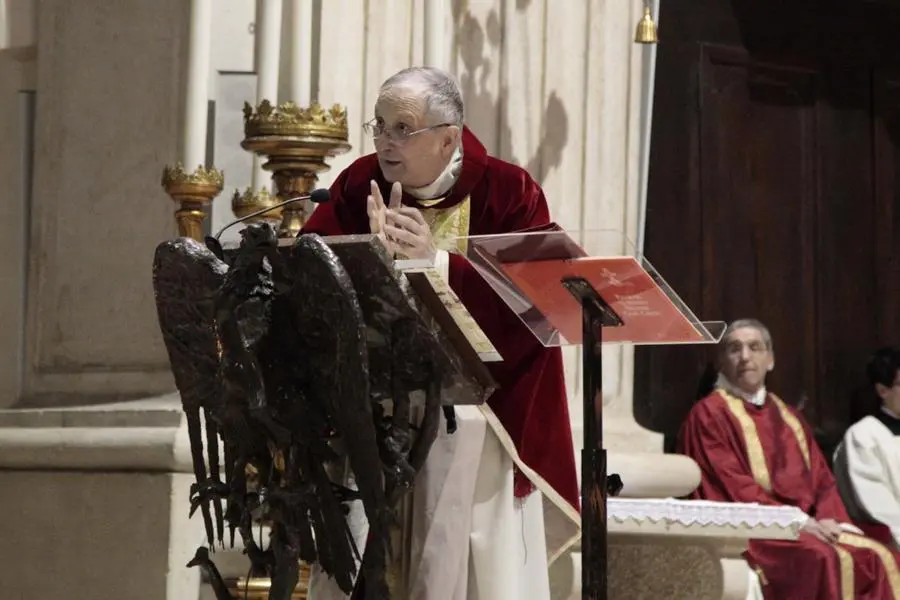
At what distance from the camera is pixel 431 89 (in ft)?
12.7

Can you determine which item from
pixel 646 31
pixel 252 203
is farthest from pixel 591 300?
pixel 646 31

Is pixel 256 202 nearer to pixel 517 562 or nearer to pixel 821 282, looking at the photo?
pixel 517 562

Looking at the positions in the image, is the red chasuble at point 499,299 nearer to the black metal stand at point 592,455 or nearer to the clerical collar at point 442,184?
the clerical collar at point 442,184

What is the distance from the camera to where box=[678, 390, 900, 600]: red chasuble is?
23.1 feet

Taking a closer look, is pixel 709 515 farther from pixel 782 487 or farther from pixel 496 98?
pixel 496 98

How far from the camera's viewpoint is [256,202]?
17.6ft

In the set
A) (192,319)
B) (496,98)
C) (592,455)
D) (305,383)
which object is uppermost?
(496,98)

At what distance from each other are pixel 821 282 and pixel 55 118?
387 centimetres

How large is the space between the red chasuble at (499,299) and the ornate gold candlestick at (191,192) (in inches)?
48.9

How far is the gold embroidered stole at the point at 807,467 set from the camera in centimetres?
709

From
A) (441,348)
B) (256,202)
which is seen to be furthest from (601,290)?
(256,202)

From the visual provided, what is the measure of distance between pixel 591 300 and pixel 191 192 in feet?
6.79

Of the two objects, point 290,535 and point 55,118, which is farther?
point 55,118

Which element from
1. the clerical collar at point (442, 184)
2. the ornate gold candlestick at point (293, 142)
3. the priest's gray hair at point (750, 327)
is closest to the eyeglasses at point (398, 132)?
the clerical collar at point (442, 184)
